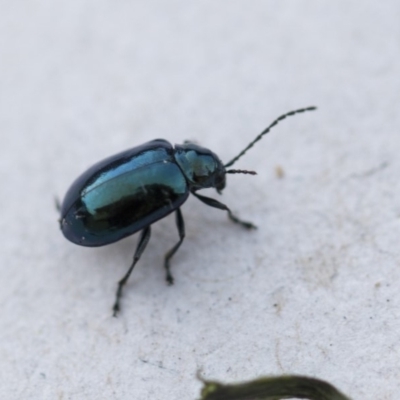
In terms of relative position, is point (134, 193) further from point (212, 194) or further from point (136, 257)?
point (212, 194)

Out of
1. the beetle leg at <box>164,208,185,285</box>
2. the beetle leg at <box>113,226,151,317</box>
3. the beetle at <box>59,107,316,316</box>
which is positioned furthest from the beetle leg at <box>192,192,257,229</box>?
the beetle leg at <box>113,226,151,317</box>

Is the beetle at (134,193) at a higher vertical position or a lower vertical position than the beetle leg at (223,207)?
higher

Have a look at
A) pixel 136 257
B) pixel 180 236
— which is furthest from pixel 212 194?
pixel 136 257

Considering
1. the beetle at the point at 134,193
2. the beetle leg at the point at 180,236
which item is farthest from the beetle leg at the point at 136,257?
the beetle leg at the point at 180,236

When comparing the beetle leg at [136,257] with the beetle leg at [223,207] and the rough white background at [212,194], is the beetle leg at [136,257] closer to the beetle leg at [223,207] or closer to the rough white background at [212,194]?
the rough white background at [212,194]

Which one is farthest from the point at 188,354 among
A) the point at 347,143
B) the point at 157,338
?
the point at 347,143

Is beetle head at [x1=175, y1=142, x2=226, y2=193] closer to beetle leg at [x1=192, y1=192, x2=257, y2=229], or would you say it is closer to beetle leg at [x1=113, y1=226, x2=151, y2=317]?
beetle leg at [x1=192, y1=192, x2=257, y2=229]
